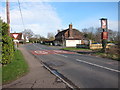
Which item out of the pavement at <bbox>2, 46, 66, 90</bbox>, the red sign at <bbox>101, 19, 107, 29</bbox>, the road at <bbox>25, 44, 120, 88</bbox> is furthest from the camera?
the red sign at <bbox>101, 19, 107, 29</bbox>

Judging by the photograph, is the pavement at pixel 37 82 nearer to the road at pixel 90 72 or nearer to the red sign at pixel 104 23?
the road at pixel 90 72

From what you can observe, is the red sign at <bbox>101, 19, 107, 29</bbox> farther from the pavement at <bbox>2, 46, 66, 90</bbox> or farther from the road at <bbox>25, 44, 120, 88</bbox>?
the pavement at <bbox>2, 46, 66, 90</bbox>

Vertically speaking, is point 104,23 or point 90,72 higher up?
point 104,23

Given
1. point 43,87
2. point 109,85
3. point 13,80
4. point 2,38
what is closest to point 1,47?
point 2,38

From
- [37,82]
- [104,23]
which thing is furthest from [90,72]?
[104,23]

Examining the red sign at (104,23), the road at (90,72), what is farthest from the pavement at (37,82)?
the red sign at (104,23)

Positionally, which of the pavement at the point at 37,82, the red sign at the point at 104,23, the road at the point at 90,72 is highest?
the red sign at the point at 104,23

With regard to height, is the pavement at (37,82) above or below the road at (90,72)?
below

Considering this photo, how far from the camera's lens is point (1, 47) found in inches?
399

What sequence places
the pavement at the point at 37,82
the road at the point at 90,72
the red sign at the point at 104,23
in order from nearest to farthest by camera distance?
the pavement at the point at 37,82 → the road at the point at 90,72 → the red sign at the point at 104,23

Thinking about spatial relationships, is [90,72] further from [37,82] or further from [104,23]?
[104,23]

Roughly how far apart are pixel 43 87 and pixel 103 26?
1901 centimetres

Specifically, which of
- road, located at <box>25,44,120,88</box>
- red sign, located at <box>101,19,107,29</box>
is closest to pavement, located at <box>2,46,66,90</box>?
road, located at <box>25,44,120,88</box>

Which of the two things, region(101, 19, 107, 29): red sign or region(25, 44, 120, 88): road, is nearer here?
region(25, 44, 120, 88): road
